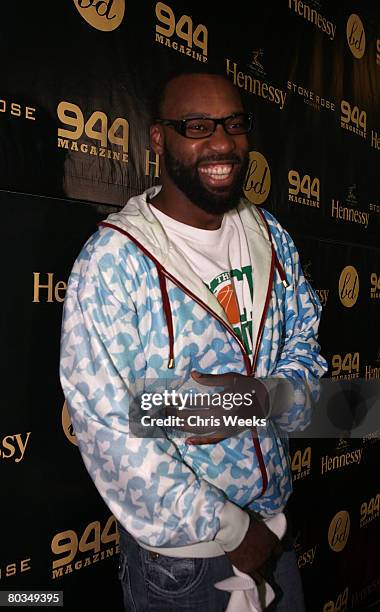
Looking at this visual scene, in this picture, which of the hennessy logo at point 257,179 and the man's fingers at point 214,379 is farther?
the hennessy logo at point 257,179

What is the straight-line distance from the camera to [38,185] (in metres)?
1.38

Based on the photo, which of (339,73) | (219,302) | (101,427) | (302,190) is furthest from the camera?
(339,73)

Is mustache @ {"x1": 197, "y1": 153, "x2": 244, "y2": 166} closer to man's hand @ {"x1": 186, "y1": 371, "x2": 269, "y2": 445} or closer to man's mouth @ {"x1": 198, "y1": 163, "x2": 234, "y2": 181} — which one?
man's mouth @ {"x1": 198, "y1": 163, "x2": 234, "y2": 181}

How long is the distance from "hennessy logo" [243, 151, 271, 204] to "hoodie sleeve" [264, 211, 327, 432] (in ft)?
2.14

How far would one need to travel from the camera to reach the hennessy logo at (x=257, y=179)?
199 cm

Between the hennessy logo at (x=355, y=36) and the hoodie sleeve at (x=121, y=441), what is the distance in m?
1.92

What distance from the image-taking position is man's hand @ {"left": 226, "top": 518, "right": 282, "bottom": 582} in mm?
1016

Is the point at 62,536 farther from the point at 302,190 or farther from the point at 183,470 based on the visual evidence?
the point at 302,190

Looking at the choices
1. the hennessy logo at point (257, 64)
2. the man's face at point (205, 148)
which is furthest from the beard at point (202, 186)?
the hennessy logo at point (257, 64)

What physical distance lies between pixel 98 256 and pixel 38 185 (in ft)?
1.35

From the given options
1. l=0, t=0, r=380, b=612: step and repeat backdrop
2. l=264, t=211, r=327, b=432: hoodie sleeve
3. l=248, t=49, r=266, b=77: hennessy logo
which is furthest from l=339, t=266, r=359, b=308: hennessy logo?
l=264, t=211, r=327, b=432: hoodie sleeve

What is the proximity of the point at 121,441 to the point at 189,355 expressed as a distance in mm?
207

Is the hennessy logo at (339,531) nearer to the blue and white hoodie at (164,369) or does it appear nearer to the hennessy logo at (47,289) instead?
the blue and white hoodie at (164,369)

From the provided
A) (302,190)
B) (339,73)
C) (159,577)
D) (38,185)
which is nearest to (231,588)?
(159,577)
